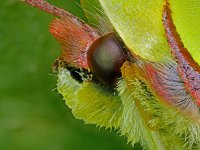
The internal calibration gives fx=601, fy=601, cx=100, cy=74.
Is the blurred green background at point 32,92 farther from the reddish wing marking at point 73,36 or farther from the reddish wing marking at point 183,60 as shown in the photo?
A: the reddish wing marking at point 183,60

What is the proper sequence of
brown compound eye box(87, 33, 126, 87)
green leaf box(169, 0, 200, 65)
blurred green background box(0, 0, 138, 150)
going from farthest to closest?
1. blurred green background box(0, 0, 138, 150)
2. brown compound eye box(87, 33, 126, 87)
3. green leaf box(169, 0, 200, 65)

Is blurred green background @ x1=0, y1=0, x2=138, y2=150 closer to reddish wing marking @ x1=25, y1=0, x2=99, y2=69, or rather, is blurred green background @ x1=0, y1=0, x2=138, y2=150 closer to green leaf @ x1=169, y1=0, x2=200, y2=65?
reddish wing marking @ x1=25, y1=0, x2=99, y2=69

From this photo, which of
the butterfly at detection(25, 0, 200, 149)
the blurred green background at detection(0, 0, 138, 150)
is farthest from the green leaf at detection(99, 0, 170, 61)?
the blurred green background at detection(0, 0, 138, 150)

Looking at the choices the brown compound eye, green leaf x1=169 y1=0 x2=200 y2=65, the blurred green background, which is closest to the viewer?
green leaf x1=169 y1=0 x2=200 y2=65

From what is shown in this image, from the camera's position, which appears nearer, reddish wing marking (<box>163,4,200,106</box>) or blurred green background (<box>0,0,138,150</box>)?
reddish wing marking (<box>163,4,200,106</box>)

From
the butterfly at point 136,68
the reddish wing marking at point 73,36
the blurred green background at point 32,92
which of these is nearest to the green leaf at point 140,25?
the butterfly at point 136,68

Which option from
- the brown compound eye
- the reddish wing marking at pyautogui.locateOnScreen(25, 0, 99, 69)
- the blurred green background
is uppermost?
the reddish wing marking at pyautogui.locateOnScreen(25, 0, 99, 69)

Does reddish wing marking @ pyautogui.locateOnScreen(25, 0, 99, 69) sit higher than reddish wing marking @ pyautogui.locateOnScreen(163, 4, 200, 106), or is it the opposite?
reddish wing marking @ pyautogui.locateOnScreen(25, 0, 99, 69)
